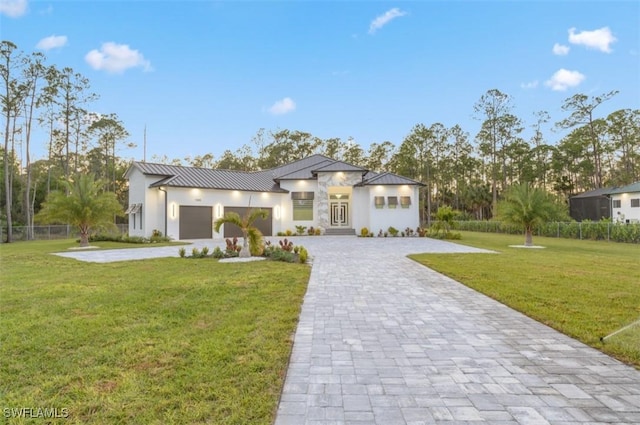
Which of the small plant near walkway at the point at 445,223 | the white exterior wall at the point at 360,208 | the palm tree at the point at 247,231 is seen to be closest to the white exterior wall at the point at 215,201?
the white exterior wall at the point at 360,208

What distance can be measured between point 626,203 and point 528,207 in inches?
870

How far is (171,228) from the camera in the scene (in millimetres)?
19422

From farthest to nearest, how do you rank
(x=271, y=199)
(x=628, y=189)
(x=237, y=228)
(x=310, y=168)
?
(x=628, y=189), (x=310, y=168), (x=271, y=199), (x=237, y=228)

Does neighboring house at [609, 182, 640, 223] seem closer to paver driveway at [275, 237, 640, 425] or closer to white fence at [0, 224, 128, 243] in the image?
paver driveway at [275, 237, 640, 425]

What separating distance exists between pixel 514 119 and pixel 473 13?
86.0 ft

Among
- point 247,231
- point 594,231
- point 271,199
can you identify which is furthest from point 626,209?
point 247,231

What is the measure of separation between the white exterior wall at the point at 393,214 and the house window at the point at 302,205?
4738 millimetres

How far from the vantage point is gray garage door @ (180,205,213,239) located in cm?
1988

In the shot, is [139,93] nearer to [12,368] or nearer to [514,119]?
[12,368]

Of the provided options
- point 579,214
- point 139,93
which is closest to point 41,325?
point 139,93

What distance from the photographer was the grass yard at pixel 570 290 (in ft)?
12.8

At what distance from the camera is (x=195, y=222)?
20.3 m

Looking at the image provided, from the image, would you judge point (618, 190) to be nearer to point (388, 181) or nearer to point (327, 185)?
point (388, 181)

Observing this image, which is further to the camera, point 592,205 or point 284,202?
point 592,205
